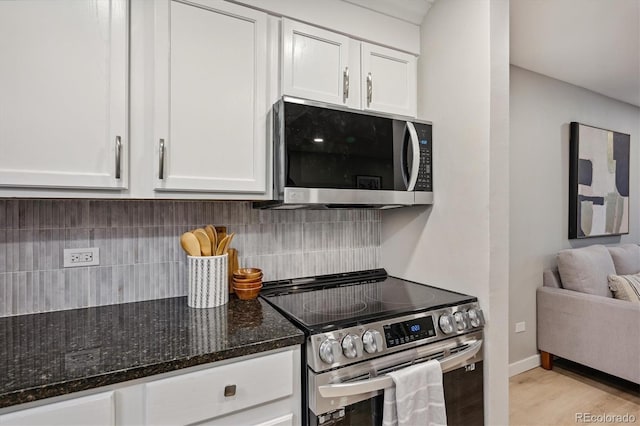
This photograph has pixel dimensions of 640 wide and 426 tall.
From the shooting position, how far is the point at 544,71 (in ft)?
9.37

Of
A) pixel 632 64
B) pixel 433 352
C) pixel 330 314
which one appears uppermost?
pixel 632 64

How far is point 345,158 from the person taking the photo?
155cm

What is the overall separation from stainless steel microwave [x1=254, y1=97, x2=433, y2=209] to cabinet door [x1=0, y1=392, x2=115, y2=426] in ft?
2.86

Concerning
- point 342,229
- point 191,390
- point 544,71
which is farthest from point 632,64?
point 191,390

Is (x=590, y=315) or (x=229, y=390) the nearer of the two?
(x=229, y=390)

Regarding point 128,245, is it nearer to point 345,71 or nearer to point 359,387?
point 359,387

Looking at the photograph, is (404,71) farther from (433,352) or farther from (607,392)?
(607,392)

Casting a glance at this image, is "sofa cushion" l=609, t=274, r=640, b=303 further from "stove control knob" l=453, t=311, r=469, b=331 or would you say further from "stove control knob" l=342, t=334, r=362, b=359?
"stove control knob" l=342, t=334, r=362, b=359

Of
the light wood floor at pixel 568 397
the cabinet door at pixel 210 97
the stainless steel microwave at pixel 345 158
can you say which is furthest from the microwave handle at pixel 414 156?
the light wood floor at pixel 568 397

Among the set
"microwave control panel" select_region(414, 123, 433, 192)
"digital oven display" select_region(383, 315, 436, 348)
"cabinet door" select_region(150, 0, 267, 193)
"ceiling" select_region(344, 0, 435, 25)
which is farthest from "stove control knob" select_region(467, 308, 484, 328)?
"ceiling" select_region(344, 0, 435, 25)

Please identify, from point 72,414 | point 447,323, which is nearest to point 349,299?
point 447,323

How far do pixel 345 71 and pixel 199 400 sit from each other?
4.81ft

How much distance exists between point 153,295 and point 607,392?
3.13 metres

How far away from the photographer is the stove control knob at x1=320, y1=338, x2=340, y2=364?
115 cm
